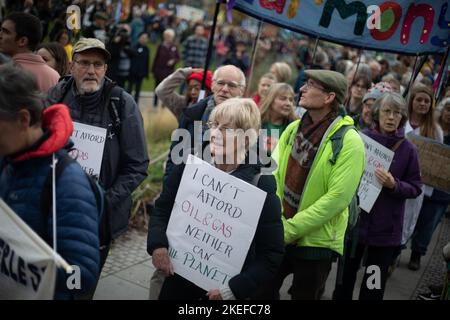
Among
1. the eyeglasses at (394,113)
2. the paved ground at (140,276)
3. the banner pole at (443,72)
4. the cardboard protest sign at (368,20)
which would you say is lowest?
the paved ground at (140,276)

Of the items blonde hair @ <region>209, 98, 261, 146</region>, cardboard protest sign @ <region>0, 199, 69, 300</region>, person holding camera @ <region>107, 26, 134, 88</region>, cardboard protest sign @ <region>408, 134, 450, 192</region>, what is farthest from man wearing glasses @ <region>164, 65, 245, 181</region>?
person holding camera @ <region>107, 26, 134, 88</region>

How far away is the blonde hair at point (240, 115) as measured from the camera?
2.74 m

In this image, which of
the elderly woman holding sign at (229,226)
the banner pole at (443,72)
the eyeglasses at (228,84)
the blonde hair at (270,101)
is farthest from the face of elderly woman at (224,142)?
the banner pole at (443,72)

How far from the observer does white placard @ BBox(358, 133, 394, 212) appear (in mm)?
4227

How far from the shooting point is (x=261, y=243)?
8.97 ft

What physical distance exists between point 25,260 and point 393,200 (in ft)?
10.1

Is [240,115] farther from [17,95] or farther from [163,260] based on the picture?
[17,95]

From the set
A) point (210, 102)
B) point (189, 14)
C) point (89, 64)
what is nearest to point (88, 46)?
point (89, 64)

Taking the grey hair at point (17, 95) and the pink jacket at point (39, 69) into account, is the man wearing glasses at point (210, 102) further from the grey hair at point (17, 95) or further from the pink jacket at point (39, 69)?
the grey hair at point (17, 95)

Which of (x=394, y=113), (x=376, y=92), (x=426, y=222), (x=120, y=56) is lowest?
(x=426, y=222)

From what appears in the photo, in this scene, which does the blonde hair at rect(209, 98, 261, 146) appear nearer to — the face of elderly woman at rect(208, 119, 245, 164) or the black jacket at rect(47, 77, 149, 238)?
the face of elderly woman at rect(208, 119, 245, 164)

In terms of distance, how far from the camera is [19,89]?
6.60 ft

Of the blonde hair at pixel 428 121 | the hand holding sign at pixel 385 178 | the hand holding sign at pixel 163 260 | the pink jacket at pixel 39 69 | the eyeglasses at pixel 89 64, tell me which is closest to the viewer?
the hand holding sign at pixel 163 260

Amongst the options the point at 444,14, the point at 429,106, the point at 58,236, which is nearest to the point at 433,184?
the point at 429,106
